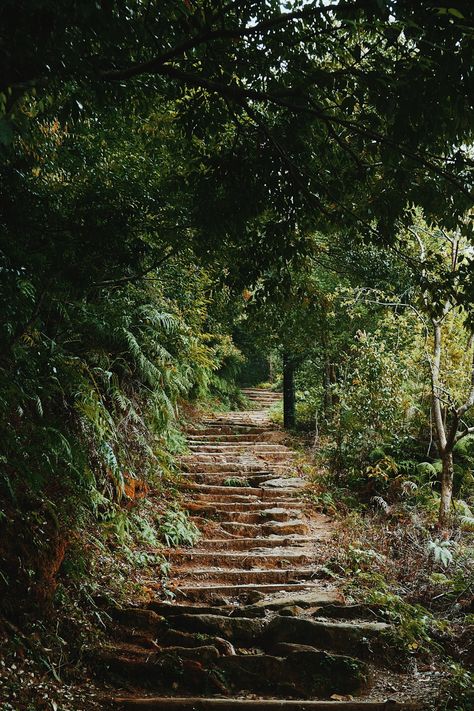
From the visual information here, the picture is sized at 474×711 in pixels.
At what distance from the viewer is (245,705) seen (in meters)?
4.08

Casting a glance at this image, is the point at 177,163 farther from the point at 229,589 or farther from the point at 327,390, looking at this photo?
the point at 327,390

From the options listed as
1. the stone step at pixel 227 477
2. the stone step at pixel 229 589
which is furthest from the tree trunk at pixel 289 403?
the stone step at pixel 229 589

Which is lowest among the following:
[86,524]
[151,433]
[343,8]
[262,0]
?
[86,524]

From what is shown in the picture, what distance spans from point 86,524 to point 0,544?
159 cm

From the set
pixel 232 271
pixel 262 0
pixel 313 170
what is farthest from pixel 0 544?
pixel 262 0

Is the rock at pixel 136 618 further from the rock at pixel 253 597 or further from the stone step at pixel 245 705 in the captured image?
the rock at pixel 253 597

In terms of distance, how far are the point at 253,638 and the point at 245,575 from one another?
1603 millimetres

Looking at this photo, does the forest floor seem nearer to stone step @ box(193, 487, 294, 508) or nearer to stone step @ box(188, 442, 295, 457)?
stone step @ box(193, 487, 294, 508)

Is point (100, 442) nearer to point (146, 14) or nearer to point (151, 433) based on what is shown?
point (151, 433)

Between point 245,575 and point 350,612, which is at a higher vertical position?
point 350,612

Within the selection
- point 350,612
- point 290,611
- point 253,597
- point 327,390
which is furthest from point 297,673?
point 327,390

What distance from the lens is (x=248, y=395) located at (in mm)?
23297

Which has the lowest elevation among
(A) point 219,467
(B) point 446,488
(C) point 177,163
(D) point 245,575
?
(D) point 245,575

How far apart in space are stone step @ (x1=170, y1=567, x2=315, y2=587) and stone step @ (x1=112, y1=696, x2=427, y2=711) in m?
2.55
